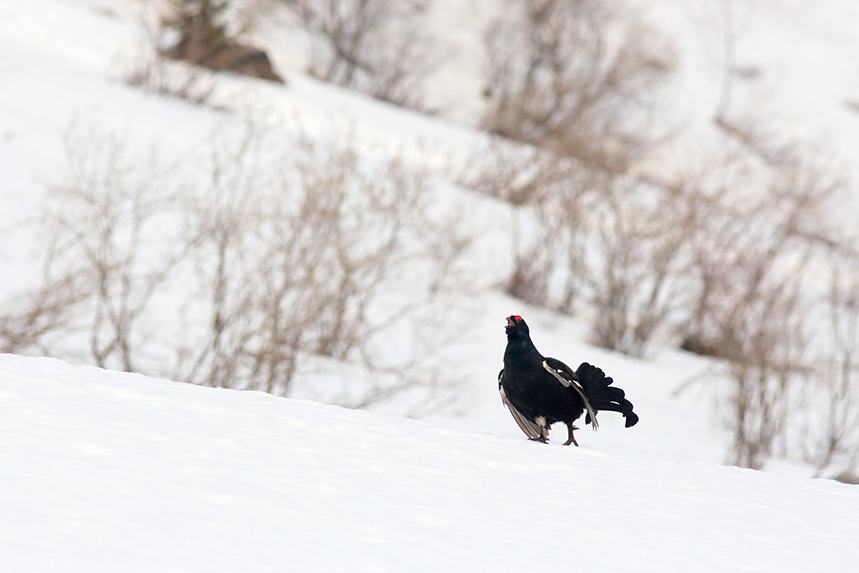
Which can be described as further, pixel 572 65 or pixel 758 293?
pixel 572 65

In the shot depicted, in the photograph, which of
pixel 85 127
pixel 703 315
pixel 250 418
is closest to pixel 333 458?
pixel 250 418

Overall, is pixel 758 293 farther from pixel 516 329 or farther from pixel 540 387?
pixel 516 329

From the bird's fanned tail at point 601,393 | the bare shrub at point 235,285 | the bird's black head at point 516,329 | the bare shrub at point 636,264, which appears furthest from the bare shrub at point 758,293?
the bird's black head at point 516,329

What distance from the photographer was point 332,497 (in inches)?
172

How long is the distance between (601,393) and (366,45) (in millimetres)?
29045

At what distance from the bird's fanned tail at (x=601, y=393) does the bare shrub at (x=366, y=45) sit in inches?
1050

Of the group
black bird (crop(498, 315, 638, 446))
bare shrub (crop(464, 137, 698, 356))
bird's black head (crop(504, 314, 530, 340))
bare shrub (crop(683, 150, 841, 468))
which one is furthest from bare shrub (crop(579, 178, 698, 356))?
bird's black head (crop(504, 314, 530, 340))

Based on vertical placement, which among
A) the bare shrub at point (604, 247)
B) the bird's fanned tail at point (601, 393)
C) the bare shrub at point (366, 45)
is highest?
the bare shrub at point (366, 45)

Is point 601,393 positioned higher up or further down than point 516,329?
further down

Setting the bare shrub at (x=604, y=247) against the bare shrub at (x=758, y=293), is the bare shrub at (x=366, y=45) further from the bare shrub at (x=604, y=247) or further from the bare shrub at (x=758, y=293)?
the bare shrub at (x=758, y=293)

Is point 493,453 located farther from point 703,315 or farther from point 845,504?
point 703,315

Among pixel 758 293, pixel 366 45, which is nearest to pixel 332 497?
pixel 758 293

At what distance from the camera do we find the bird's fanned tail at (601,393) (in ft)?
20.9

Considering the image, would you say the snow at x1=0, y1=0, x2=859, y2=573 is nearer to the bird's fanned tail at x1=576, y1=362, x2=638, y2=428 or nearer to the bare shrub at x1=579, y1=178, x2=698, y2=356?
the bird's fanned tail at x1=576, y1=362, x2=638, y2=428
